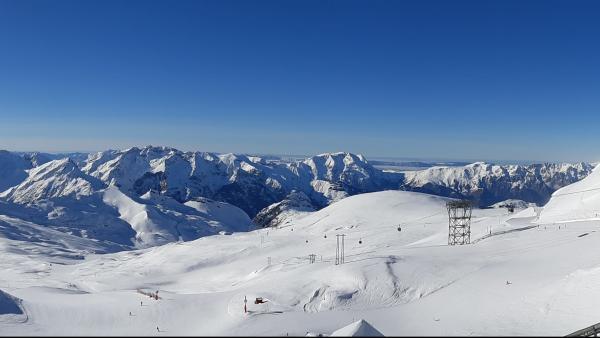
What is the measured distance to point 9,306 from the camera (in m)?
39.2

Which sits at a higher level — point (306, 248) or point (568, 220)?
point (568, 220)

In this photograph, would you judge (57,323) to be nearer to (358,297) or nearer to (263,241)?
(358,297)

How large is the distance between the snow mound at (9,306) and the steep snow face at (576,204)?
72.0 m

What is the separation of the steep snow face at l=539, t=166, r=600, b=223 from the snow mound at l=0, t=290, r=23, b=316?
236 ft

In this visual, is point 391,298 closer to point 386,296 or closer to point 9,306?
point 386,296

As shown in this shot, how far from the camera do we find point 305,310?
Result: 39.6 m

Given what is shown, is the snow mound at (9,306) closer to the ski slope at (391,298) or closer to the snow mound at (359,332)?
the ski slope at (391,298)

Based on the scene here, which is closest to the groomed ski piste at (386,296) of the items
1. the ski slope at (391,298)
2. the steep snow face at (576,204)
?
the ski slope at (391,298)

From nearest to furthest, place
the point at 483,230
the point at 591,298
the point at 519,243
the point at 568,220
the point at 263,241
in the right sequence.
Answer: the point at 591,298, the point at 519,243, the point at 568,220, the point at 483,230, the point at 263,241

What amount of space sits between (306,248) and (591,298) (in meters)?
56.2

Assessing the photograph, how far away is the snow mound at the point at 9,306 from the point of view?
38.3 m

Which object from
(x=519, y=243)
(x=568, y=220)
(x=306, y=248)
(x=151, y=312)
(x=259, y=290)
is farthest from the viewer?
(x=306, y=248)

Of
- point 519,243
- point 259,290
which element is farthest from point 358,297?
point 519,243

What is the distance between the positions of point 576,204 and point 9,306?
266ft
